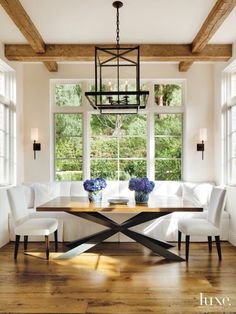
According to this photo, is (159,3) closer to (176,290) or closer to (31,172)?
(176,290)

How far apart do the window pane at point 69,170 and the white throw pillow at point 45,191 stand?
0.42 meters

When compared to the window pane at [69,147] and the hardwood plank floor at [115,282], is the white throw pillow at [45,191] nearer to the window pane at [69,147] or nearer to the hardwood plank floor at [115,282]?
the window pane at [69,147]

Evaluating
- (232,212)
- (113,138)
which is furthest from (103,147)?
(232,212)

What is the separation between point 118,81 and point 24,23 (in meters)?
1.41

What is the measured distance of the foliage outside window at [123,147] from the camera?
17.5 ft

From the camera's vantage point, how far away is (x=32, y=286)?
287 centimetres

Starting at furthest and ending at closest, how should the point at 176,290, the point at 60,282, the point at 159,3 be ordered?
1. the point at 159,3
2. the point at 60,282
3. the point at 176,290

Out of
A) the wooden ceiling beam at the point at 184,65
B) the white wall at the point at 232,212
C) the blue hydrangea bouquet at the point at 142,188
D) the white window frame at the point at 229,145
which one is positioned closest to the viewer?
the blue hydrangea bouquet at the point at 142,188

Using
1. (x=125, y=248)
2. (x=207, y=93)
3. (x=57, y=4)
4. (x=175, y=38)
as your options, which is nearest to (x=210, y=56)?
(x=175, y=38)

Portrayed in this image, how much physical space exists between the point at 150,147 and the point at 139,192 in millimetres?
1863

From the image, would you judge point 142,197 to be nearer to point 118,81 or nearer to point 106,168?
point 118,81

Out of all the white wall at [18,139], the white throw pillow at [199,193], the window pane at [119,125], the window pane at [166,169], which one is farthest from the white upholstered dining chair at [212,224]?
the white wall at [18,139]

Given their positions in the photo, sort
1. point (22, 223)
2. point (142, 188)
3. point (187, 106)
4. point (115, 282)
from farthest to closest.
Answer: point (187, 106), point (22, 223), point (142, 188), point (115, 282)

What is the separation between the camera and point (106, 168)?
5.34 m
